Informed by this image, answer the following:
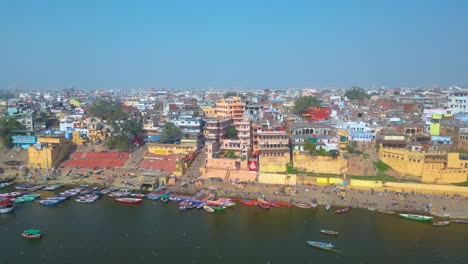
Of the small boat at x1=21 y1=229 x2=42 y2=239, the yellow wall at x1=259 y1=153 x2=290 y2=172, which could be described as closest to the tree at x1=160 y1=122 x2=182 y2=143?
the yellow wall at x1=259 y1=153 x2=290 y2=172

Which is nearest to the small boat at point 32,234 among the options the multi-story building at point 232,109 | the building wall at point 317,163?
the building wall at point 317,163

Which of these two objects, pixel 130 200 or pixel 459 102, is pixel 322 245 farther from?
pixel 459 102

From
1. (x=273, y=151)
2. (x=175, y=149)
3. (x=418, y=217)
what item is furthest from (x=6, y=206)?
(x=418, y=217)

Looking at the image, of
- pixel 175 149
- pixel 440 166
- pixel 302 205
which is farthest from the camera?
pixel 175 149

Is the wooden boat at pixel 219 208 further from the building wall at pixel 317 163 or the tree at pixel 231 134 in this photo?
the tree at pixel 231 134

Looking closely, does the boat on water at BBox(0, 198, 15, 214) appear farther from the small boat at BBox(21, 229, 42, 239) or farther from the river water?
the small boat at BBox(21, 229, 42, 239)

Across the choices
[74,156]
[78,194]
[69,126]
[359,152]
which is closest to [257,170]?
[359,152]
